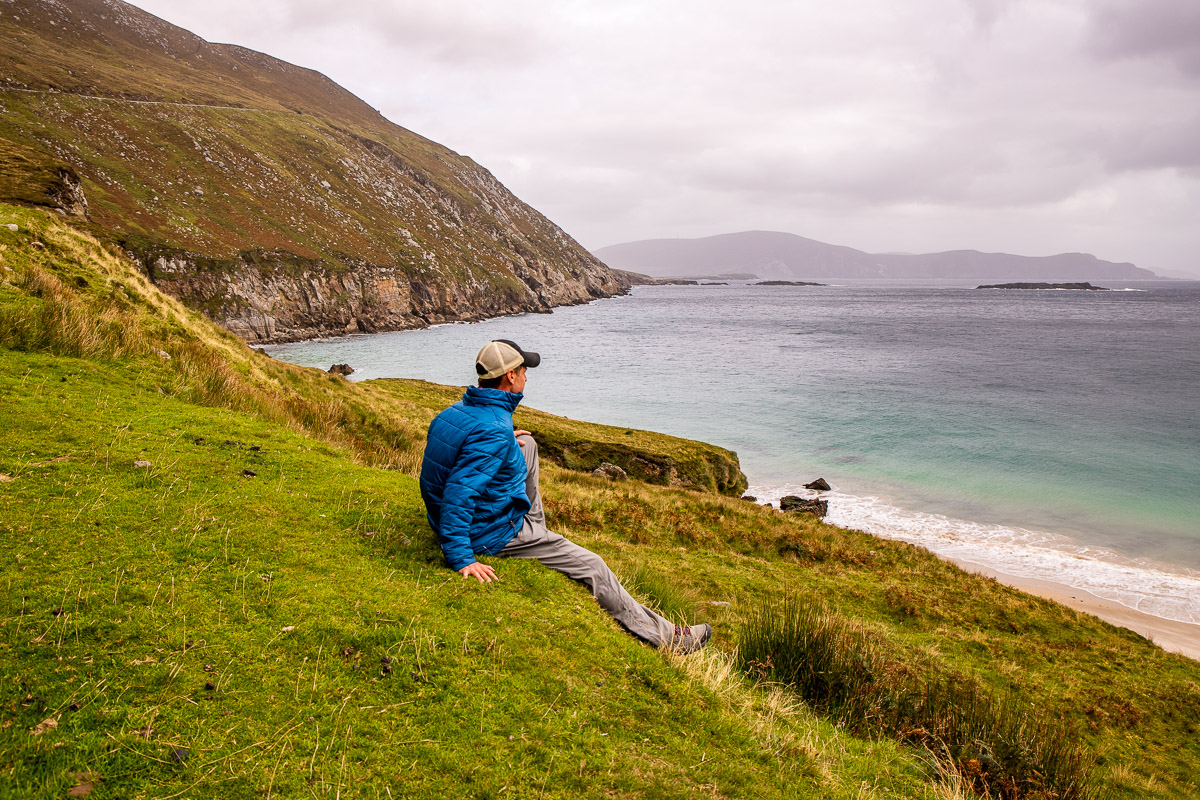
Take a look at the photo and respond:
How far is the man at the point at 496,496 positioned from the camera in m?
5.70

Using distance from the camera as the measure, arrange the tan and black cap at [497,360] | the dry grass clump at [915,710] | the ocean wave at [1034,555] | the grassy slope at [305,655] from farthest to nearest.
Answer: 1. the ocean wave at [1034,555]
2. the tan and black cap at [497,360]
3. the dry grass clump at [915,710]
4. the grassy slope at [305,655]

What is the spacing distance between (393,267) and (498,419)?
99.3m

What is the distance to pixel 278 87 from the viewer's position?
169 meters

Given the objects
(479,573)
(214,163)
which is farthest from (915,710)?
(214,163)

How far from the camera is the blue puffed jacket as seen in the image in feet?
18.6

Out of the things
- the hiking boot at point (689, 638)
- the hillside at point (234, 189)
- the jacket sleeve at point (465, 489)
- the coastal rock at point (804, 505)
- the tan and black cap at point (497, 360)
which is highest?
the hillside at point (234, 189)

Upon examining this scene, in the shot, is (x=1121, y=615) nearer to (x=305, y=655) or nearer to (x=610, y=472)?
(x=610, y=472)

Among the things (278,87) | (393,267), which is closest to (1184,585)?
(393,267)

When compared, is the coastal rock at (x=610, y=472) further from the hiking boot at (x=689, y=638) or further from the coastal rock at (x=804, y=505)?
the hiking boot at (x=689, y=638)

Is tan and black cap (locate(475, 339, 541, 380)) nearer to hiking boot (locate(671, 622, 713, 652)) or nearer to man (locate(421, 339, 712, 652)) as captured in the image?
man (locate(421, 339, 712, 652))

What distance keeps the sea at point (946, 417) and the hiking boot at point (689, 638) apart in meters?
20.5

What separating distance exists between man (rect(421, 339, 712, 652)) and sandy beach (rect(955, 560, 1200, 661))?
677 inches

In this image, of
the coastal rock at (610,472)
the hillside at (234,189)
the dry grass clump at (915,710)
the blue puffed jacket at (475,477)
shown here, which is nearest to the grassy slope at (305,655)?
the blue puffed jacket at (475,477)

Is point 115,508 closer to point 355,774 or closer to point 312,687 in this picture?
point 312,687
